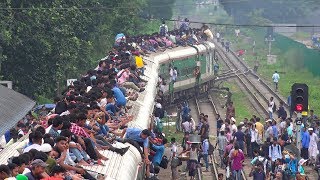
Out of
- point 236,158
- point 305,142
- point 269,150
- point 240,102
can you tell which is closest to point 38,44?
point 305,142

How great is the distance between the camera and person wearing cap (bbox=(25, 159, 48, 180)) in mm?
9375

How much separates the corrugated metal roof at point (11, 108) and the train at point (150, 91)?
2477 millimetres

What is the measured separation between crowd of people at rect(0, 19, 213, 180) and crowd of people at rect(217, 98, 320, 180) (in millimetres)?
2002

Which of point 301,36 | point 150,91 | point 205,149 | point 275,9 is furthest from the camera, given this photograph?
point 275,9

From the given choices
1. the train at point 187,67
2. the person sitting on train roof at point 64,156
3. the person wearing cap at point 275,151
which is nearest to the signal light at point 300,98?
the person wearing cap at point 275,151

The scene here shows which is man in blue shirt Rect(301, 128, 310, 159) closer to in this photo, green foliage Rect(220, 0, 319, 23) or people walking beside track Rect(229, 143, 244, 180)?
people walking beside track Rect(229, 143, 244, 180)

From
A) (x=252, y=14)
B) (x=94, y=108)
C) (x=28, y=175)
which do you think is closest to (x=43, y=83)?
(x=94, y=108)

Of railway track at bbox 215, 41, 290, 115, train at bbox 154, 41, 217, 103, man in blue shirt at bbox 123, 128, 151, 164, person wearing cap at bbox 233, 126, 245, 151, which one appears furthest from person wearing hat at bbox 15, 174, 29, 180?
railway track at bbox 215, 41, 290, 115

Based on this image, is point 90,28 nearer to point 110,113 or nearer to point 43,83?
point 43,83

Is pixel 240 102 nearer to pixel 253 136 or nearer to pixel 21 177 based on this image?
pixel 253 136

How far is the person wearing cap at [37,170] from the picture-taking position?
30.8 feet

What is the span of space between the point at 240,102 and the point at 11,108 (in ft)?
65.8

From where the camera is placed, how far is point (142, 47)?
3222 centimetres

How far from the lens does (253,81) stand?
45.8m
